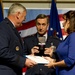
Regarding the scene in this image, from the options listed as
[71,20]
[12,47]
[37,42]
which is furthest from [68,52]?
[37,42]

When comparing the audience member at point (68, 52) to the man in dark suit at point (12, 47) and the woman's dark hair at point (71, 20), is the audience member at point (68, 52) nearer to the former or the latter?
the woman's dark hair at point (71, 20)

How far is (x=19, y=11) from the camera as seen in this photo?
134 inches

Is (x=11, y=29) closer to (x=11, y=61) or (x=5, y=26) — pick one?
(x=5, y=26)

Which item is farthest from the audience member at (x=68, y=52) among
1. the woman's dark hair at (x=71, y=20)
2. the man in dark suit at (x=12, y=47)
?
the man in dark suit at (x=12, y=47)

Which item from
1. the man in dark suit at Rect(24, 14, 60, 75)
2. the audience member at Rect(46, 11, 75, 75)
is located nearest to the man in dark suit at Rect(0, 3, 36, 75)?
the audience member at Rect(46, 11, 75, 75)

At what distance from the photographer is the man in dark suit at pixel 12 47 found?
125 inches

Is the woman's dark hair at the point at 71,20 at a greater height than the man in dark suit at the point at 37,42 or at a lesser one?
greater

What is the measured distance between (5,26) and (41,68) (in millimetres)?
982

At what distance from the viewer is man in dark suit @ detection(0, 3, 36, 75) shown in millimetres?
3182

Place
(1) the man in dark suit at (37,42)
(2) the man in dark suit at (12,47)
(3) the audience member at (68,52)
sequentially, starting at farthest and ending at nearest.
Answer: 1. (1) the man in dark suit at (37,42)
2. (3) the audience member at (68,52)
3. (2) the man in dark suit at (12,47)

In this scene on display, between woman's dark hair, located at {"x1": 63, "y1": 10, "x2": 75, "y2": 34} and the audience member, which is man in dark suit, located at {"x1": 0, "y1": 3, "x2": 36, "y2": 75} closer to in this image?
the audience member

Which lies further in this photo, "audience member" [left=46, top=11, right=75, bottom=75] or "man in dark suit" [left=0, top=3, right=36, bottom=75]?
"audience member" [left=46, top=11, right=75, bottom=75]

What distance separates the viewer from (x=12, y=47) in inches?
130

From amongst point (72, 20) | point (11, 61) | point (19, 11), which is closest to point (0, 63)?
point (11, 61)
